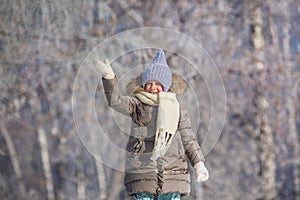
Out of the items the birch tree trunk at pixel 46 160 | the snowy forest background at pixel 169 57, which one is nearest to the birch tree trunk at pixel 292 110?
the snowy forest background at pixel 169 57

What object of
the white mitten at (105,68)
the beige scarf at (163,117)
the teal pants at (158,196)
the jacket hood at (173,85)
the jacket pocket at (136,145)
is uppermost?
the white mitten at (105,68)

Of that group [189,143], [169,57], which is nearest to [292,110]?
[169,57]

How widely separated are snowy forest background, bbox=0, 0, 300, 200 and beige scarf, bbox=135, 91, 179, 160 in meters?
7.15

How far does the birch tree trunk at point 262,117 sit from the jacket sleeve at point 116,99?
23.2 feet

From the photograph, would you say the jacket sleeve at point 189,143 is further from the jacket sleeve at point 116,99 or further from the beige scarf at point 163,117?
the jacket sleeve at point 116,99

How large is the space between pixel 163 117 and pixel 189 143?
0.90ft

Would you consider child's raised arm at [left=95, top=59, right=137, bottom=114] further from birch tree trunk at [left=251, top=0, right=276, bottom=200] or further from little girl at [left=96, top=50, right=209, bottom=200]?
birch tree trunk at [left=251, top=0, right=276, bottom=200]

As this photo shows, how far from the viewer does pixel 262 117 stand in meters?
12.2

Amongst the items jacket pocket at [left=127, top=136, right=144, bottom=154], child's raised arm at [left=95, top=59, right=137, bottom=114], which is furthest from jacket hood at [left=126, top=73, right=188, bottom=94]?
jacket pocket at [left=127, top=136, right=144, bottom=154]

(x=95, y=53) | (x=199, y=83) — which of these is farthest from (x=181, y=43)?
(x=95, y=53)

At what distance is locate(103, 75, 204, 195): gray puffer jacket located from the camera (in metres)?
5.17

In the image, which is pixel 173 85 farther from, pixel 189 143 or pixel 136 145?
pixel 136 145

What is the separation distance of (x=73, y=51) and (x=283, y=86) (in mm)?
3501

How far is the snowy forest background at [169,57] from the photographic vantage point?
12938mm
